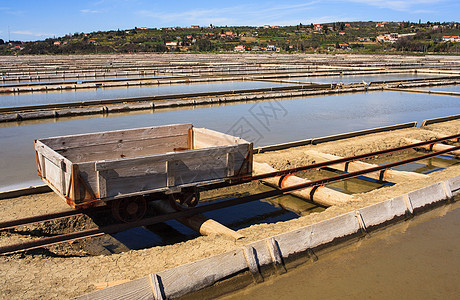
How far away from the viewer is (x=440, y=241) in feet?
17.7

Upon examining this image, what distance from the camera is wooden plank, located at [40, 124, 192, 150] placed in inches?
219

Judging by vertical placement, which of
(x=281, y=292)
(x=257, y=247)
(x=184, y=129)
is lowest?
(x=281, y=292)

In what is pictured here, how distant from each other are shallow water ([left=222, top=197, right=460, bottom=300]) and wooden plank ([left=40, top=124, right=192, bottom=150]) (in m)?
2.81

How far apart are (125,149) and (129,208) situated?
4.23 feet

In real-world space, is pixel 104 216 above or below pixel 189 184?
below

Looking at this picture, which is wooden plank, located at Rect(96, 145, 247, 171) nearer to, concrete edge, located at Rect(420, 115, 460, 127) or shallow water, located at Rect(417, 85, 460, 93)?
concrete edge, located at Rect(420, 115, 460, 127)

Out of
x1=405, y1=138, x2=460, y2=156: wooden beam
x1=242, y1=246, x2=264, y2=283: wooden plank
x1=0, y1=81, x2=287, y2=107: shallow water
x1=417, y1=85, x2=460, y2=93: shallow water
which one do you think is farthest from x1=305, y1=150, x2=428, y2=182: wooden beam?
x1=417, y1=85, x2=460, y2=93: shallow water

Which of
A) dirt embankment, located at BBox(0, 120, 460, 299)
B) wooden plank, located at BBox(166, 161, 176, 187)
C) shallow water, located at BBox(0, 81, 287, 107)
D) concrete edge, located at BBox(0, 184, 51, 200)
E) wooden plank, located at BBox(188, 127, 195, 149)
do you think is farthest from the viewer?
shallow water, located at BBox(0, 81, 287, 107)

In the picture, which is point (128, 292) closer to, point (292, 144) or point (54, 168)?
point (54, 168)

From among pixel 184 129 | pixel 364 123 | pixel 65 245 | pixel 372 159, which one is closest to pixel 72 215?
pixel 65 245

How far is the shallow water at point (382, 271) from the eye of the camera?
4.21m

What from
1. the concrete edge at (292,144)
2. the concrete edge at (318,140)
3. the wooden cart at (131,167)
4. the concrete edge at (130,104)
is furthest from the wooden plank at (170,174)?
the concrete edge at (130,104)

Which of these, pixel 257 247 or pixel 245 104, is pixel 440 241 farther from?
pixel 245 104

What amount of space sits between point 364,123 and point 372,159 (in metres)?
4.61
